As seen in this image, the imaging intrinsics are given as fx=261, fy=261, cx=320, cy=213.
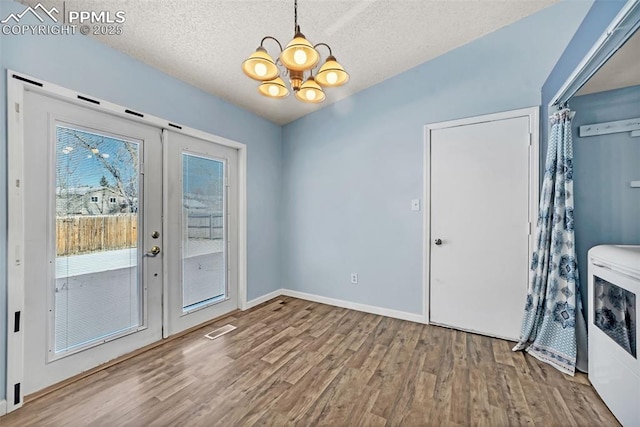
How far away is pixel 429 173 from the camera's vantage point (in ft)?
9.66

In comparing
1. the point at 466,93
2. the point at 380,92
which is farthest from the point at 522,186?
the point at 380,92

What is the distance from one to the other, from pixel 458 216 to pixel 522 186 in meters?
0.62

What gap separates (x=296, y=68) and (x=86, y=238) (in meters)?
2.06

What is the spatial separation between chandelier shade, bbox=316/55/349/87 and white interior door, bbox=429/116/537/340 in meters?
1.73

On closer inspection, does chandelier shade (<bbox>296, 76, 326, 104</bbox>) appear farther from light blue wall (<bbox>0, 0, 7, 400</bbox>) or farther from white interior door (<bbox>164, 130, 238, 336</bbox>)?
light blue wall (<bbox>0, 0, 7, 400</bbox>)

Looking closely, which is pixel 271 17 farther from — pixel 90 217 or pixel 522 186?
pixel 522 186

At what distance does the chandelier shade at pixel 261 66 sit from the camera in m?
1.48

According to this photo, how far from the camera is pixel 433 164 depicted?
115 inches

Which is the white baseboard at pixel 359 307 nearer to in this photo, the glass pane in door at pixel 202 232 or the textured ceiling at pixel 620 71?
the glass pane in door at pixel 202 232

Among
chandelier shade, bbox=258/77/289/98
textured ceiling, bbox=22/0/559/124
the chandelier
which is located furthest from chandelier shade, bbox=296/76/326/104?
textured ceiling, bbox=22/0/559/124

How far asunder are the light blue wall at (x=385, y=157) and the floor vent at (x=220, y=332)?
1.24 metres

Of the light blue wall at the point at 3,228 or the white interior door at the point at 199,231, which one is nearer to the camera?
the light blue wall at the point at 3,228

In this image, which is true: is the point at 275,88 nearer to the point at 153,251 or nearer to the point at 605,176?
the point at 153,251

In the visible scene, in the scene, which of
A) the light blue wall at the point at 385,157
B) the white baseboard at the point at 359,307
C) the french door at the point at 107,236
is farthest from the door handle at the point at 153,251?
the white baseboard at the point at 359,307
